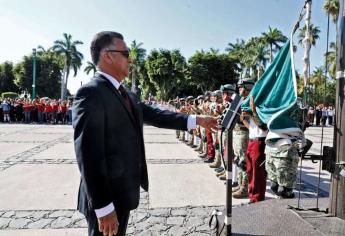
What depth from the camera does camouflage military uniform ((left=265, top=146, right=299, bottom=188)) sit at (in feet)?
12.8

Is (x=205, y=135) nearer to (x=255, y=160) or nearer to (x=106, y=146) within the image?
(x=255, y=160)

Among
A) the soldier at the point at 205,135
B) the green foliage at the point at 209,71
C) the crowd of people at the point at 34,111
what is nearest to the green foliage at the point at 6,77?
the green foliage at the point at 209,71

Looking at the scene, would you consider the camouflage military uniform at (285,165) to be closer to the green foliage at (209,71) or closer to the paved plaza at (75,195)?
the paved plaza at (75,195)

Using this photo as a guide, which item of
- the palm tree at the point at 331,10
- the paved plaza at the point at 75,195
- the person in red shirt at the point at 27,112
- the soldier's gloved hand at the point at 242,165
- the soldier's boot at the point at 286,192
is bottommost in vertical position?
the paved plaza at the point at 75,195

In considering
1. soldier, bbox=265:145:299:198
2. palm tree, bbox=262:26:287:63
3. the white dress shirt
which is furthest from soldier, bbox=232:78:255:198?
palm tree, bbox=262:26:287:63

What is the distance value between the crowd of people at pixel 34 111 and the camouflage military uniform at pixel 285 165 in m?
20.0

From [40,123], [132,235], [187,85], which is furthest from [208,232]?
[187,85]

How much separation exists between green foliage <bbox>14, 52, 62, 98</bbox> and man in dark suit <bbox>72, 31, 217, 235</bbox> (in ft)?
179

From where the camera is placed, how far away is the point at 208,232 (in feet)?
12.5

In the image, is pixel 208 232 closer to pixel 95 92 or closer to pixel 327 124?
pixel 95 92

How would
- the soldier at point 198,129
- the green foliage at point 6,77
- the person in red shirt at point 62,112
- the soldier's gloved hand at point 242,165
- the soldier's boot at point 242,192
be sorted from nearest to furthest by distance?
the soldier's boot at point 242,192
the soldier's gloved hand at point 242,165
the soldier at point 198,129
the person in red shirt at point 62,112
the green foliage at point 6,77

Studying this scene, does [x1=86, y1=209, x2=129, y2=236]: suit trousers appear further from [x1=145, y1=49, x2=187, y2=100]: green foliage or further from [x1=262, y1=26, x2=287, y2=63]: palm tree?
[x1=262, y1=26, x2=287, y2=63]: palm tree

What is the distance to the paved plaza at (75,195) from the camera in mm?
4031

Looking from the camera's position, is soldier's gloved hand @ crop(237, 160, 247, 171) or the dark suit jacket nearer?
the dark suit jacket
